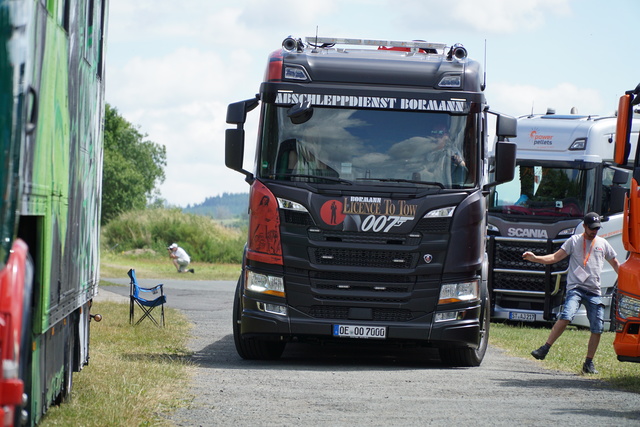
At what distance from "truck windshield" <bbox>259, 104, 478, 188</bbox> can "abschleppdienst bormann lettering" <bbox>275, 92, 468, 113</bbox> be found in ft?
0.25

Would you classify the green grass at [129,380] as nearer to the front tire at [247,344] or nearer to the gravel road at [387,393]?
the gravel road at [387,393]

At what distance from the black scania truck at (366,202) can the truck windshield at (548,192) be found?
7.91m

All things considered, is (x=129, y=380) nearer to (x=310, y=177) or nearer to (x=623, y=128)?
(x=310, y=177)

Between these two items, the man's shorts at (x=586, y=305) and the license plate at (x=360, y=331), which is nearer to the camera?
the license plate at (x=360, y=331)

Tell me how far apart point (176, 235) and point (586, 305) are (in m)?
45.4

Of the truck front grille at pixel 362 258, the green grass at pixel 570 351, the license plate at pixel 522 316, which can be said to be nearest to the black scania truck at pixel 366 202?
the truck front grille at pixel 362 258

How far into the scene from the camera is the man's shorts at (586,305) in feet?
42.8

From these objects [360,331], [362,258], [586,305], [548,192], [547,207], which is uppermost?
[548,192]

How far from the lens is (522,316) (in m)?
20.8

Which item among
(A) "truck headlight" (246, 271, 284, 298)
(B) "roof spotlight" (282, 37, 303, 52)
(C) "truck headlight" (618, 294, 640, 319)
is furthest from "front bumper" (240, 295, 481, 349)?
(B) "roof spotlight" (282, 37, 303, 52)

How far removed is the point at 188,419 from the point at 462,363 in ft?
18.1

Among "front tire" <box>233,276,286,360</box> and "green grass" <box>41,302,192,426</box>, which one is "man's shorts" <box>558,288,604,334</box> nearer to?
"front tire" <box>233,276,286,360</box>

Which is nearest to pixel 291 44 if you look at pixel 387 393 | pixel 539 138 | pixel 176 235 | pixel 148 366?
pixel 148 366

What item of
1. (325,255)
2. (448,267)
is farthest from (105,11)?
(448,267)
